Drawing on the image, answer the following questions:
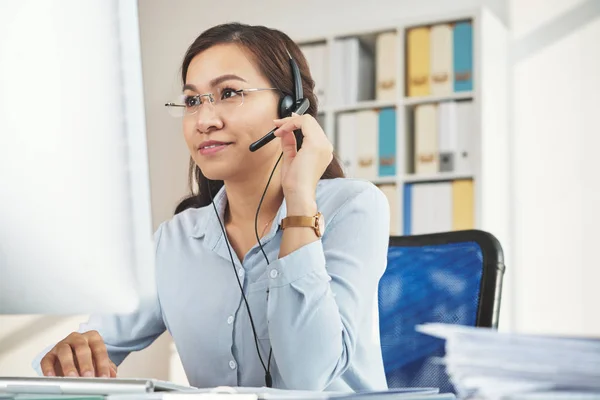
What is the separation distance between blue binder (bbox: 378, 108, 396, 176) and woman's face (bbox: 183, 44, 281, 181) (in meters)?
2.11

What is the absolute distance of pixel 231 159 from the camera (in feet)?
→ 4.41

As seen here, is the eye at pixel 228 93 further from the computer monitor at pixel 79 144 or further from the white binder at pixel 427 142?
the white binder at pixel 427 142

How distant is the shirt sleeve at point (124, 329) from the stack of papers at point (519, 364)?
0.87 meters

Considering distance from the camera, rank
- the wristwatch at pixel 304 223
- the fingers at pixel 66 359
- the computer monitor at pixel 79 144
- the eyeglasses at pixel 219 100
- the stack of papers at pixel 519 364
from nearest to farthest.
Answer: the stack of papers at pixel 519 364, the computer monitor at pixel 79 144, the fingers at pixel 66 359, the wristwatch at pixel 304 223, the eyeglasses at pixel 219 100

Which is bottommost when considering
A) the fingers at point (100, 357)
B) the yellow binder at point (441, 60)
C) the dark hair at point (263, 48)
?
the fingers at point (100, 357)

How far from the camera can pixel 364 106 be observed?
3.62m

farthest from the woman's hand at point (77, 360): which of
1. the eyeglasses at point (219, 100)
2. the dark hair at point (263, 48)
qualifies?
the dark hair at point (263, 48)

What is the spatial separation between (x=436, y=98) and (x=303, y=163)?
2.40 metres

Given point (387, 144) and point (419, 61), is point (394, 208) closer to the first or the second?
point (387, 144)

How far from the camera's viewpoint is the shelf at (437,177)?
11.0 ft

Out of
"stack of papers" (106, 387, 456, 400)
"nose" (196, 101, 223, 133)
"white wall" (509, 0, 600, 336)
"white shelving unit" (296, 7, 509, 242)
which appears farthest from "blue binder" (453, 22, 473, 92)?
"stack of papers" (106, 387, 456, 400)

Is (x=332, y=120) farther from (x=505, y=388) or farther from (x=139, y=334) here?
(x=505, y=388)

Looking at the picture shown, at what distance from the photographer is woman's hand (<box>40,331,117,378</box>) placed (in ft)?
3.16

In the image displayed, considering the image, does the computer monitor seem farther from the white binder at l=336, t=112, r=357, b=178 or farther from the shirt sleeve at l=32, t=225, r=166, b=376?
the white binder at l=336, t=112, r=357, b=178
